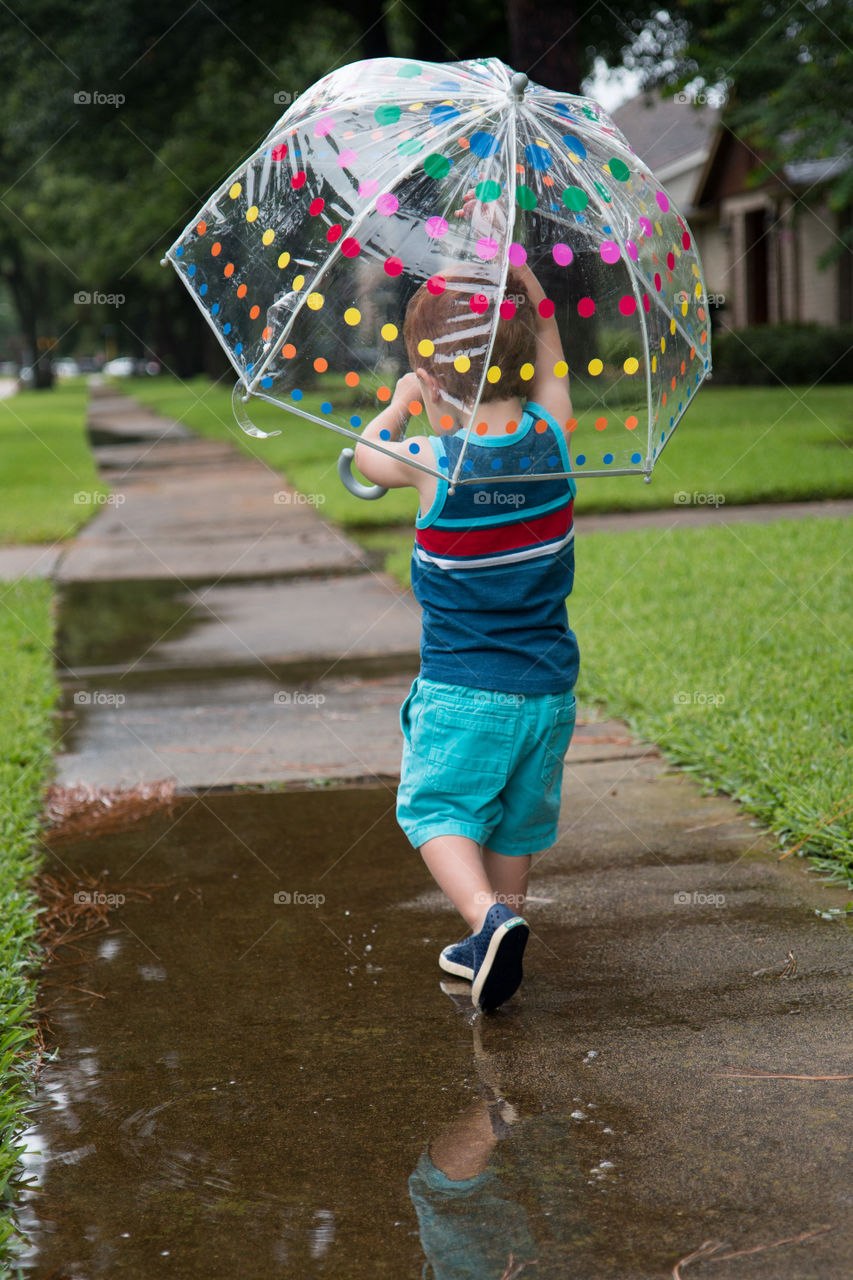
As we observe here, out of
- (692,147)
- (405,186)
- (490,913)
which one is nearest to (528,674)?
(490,913)

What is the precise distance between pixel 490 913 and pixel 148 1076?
79cm

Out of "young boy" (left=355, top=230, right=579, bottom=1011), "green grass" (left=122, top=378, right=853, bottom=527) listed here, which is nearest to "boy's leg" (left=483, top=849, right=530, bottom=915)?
"young boy" (left=355, top=230, right=579, bottom=1011)

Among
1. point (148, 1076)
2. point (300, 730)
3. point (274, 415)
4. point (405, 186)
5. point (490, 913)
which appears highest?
point (405, 186)

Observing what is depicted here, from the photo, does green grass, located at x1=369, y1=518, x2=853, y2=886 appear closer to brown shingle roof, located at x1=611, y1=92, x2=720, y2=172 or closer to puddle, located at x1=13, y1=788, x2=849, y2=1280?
puddle, located at x1=13, y1=788, x2=849, y2=1280

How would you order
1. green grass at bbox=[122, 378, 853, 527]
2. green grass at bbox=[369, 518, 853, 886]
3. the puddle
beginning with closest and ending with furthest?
the puddle < green grass at bbox=[369, 518, 853, 886] < green grass at bbox=[122, 378, 853, 527]

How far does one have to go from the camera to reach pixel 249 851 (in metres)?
4.10

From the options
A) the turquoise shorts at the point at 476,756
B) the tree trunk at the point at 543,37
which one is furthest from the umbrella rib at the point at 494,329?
the tree trunk at the point at 543,37

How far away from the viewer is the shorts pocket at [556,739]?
120 inches

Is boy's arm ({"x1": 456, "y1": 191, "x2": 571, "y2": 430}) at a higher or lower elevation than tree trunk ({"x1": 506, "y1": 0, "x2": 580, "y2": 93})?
lower

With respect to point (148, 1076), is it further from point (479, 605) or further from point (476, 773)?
point (479, 605)

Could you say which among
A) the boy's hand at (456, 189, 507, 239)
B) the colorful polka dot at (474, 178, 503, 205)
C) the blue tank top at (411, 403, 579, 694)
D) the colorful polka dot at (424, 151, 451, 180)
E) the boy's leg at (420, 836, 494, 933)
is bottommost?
the boy's leg at (420, 836, 494, 933)

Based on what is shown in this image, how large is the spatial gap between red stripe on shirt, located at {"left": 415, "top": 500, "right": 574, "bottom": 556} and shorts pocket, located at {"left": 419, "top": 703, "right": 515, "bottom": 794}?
0.36m

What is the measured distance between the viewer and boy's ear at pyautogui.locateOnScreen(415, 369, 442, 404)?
2850 mm

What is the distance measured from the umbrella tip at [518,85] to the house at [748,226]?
63.2ft
